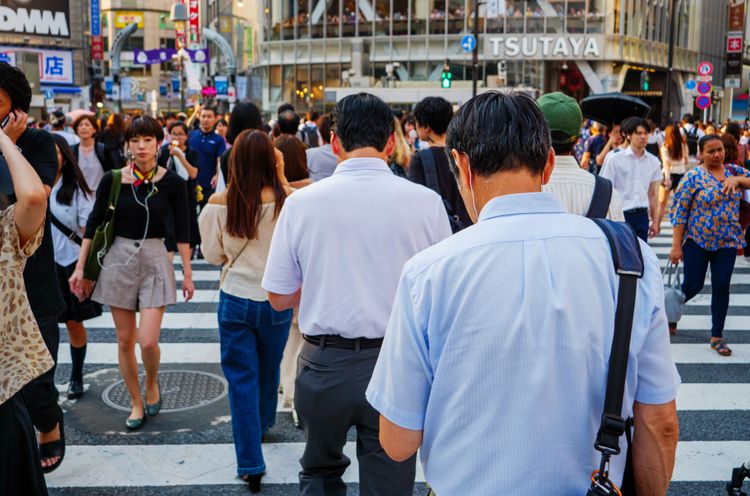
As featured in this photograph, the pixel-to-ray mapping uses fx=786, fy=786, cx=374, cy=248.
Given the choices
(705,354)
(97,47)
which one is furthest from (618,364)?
(97,47)

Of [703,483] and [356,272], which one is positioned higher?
[356,272]

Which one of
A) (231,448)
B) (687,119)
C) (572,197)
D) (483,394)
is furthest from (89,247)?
(687,119)

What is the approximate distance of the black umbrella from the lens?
1287 cm

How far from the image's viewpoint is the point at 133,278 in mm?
5246

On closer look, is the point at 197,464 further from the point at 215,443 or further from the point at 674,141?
the point at 674,141

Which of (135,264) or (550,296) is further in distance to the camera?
(135,264)

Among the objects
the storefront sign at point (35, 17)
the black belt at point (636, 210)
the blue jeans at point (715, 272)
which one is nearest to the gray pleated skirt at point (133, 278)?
the blue jeans at point (715, 272)

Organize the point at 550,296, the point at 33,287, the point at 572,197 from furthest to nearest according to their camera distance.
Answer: the point at 33,287
the point at 572,197
the point at 550,296

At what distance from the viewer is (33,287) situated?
4.16m

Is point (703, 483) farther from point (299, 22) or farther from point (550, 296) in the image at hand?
point (299, 22)

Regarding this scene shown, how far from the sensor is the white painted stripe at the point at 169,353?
6945 mm

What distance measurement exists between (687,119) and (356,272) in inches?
845

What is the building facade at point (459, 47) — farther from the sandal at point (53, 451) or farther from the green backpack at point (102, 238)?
the sandal at point (53, 451)

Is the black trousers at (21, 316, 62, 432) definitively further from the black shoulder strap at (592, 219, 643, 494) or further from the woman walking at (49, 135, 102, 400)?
the black shoulder strap at (592, 219, 643, 494)
